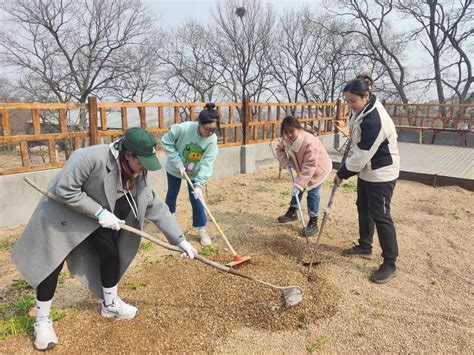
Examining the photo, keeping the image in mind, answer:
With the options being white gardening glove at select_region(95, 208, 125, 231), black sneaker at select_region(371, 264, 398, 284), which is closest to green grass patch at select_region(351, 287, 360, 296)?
black sneaker at select_region(371, 264, 398, 284)

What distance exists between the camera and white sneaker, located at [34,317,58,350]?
2.43 meters

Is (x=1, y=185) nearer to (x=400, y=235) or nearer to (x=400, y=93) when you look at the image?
(x=400, y=235)

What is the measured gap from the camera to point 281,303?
2.96 metres

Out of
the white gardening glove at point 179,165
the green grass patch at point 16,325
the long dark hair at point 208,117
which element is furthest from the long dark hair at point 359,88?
the green grass patch at point 16,325

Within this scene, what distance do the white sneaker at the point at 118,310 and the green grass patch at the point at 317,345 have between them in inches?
52.0

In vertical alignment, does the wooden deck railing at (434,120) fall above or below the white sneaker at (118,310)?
above

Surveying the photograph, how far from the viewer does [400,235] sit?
4672 millimetres

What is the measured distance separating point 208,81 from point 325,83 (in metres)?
9.71

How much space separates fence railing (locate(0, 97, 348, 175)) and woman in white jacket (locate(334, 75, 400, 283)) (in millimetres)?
3967

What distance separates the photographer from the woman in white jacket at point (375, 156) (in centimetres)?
324

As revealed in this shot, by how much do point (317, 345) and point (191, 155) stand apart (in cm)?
234

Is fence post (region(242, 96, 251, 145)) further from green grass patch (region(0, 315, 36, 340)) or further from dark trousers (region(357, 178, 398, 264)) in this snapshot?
green grass patch (region(0, 315, 36, 340))

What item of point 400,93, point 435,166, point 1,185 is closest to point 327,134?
point 435,166

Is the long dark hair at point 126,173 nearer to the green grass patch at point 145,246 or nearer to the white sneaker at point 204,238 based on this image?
the green grass patch at point 145,246
